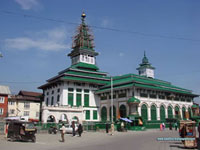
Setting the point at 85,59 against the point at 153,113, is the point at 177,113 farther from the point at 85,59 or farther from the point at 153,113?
the point at 85,59

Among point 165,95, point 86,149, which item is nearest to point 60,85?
point 165,95

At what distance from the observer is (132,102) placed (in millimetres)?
45062

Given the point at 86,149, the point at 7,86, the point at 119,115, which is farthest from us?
the point at 7,86

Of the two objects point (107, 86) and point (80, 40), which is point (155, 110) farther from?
point (80, 40)

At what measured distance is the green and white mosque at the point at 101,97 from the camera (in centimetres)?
4697

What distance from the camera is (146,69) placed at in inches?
3295

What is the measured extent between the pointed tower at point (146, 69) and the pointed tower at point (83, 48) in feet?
84.0

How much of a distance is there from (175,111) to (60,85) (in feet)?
100

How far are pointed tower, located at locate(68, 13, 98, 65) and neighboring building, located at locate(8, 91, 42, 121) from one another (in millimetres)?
16949

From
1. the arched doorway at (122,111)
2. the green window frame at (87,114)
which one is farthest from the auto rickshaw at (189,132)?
the green window frame at (87,114)

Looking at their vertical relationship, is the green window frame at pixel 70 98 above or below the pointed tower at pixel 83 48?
below

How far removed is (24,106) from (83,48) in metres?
26.5

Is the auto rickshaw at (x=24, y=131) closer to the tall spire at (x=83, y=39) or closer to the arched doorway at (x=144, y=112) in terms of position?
the arched doorway at (x=144, y=112)

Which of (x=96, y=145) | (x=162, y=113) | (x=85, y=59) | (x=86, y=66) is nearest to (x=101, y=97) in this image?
(x=86, y=66)
